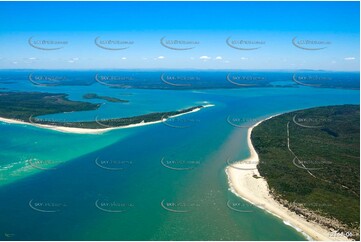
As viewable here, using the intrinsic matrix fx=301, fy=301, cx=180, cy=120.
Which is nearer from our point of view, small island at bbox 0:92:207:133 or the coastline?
the coastline

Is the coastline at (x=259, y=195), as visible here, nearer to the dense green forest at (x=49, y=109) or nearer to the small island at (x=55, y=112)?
the small island at (x=55, y=112)

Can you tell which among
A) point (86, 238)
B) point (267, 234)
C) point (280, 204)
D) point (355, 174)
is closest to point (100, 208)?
point (86, 238)

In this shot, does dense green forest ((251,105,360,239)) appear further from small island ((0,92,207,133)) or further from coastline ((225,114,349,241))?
small island ((0,92,207,133))

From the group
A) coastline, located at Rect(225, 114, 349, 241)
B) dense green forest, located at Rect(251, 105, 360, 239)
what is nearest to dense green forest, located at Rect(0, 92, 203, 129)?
dense green forest, located at Rect(251, 105, 360, 239)

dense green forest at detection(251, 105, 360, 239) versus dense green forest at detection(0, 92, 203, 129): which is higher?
dense green forest at detection(251, 105, 360, 239)

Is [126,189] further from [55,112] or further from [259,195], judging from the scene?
[55,112]

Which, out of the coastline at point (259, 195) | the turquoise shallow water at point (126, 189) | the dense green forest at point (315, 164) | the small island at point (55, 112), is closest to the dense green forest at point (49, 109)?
the small island at point (55, 112)

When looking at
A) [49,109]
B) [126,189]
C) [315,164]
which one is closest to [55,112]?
[49,109]

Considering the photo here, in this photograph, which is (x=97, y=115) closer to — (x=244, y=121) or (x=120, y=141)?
(x=120, y=141)
